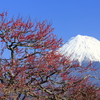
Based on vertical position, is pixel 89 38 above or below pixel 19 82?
above

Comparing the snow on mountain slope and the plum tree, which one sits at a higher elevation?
the snow on mountain slope

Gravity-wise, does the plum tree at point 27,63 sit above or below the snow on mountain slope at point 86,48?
below

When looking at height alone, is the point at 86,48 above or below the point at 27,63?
above

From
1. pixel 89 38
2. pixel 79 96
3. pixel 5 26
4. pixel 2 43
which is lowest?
→ pixel 79 96

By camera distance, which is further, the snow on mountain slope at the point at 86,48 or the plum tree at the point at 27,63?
the snow on mountain slope at the point at 86,48

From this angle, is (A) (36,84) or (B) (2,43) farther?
(A) (36,84)

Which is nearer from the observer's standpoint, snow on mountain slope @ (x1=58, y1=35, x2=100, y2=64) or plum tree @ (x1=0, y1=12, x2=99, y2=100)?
plum tree @ (x1=0, y1=12, x2=99, y2=100)

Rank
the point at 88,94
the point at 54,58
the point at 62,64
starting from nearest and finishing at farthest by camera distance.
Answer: the point at 54,58 < the point at 62,64 < the point at 88,94

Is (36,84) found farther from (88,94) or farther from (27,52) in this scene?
(88,94)

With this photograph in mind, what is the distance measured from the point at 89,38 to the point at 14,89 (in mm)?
168226

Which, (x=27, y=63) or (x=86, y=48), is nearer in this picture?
(x=27, y=63)

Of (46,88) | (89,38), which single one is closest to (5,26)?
(46,88)

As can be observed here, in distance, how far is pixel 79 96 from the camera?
1110cm

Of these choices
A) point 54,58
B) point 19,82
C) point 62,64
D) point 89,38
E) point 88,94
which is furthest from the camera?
point 89,38
